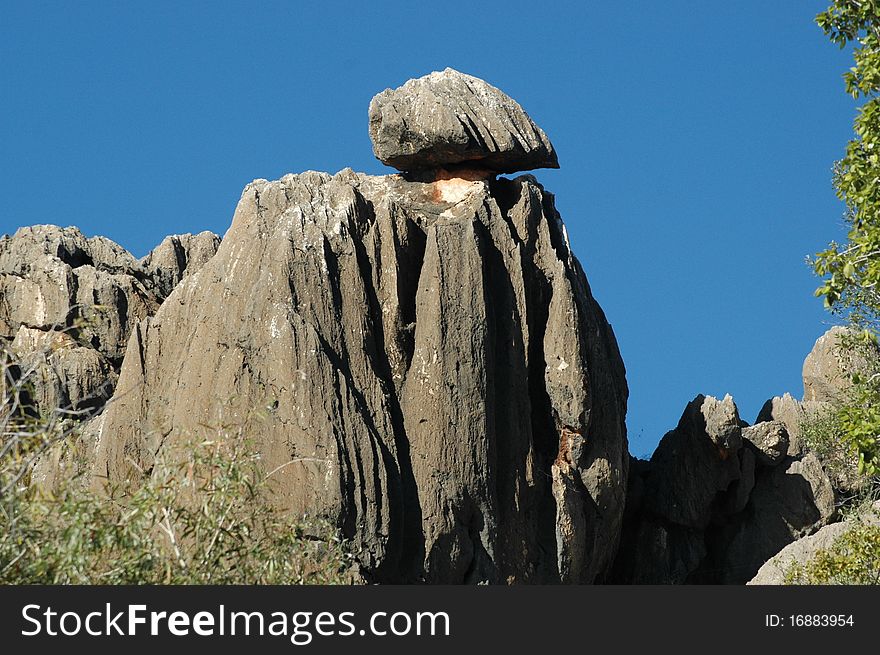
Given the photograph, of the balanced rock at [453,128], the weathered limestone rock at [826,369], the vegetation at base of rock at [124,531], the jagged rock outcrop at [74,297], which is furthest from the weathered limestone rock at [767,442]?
the vegetation at base of rock at [124,531]

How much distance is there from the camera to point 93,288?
5228 cm

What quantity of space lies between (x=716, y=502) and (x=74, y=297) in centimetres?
2166

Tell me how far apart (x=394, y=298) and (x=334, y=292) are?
5.60ft

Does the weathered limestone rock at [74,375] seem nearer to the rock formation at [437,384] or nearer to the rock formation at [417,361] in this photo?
the rock formation at [437,384]

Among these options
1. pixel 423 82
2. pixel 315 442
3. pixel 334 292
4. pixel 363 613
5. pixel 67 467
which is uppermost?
pixel 423 82

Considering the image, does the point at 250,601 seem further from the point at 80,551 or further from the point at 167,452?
the point at 167,452

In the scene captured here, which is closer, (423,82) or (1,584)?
(1,584)

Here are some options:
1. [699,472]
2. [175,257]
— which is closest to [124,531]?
[699,472]

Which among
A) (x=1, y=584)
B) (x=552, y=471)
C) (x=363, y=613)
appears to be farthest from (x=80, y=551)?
(x=552, y=471)

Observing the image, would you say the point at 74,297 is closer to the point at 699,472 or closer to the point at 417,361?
the point at 417,361

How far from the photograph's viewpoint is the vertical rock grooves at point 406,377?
3388cm

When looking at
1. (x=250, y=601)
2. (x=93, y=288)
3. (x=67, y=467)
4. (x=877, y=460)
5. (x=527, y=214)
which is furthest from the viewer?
(x=93, y=288)

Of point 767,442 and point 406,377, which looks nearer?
point 406,377

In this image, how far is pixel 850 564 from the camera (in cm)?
3178
